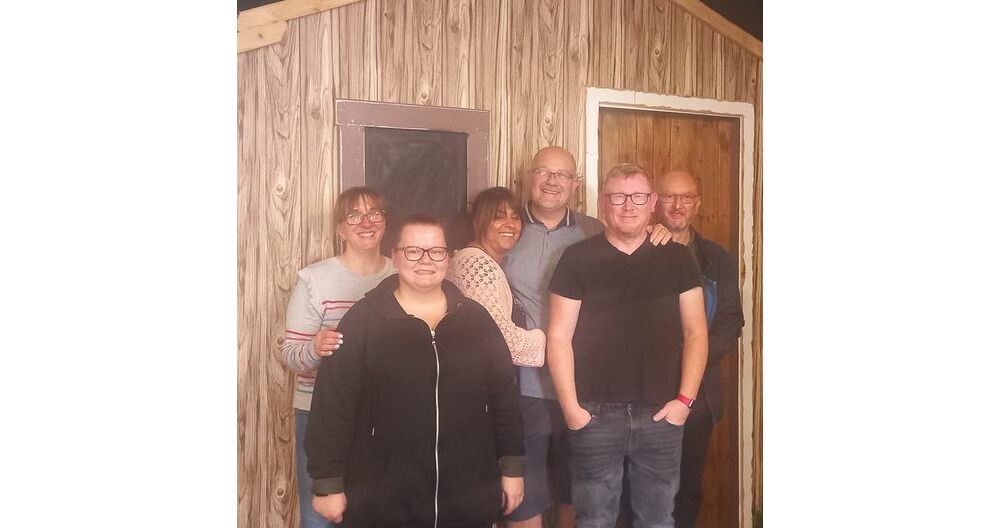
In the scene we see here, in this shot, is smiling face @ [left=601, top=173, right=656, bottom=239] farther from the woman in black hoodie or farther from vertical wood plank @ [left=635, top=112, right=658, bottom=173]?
the woman in black hoodie

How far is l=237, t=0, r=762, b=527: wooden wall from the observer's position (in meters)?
1.74

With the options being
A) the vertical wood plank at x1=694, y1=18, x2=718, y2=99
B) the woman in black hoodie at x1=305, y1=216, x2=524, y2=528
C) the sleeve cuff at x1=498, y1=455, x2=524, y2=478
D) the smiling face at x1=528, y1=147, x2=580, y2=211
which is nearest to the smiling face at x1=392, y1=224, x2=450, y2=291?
the woman in black hoodie at x1=305, y1=216, x2=524, y2=528

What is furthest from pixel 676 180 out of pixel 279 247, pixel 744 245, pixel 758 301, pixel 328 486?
pixel 328 486

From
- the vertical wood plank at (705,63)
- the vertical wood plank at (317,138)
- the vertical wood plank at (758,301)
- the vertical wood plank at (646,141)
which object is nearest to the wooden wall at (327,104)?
the vertical wood plank at (317,138)

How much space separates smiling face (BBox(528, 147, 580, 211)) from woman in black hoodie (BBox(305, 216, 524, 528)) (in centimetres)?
22

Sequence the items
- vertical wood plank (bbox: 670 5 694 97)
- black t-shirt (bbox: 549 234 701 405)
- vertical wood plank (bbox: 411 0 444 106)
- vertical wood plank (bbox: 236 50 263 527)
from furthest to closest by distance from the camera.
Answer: vertical wood plank (bbox: 670 5 694 97) < black t-shirt (bbox: 549 234 701 405) < vertical wood plank (bbox: 411 0 444 106) < vertical wood plank (bbox: 236 50 263 527)

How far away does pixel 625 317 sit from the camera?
196 centimetres

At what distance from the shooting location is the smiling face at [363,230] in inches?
69.5

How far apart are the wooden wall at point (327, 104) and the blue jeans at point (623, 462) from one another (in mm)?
442

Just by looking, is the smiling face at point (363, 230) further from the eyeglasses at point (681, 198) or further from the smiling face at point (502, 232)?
the eyeglasses at point (681, 198)

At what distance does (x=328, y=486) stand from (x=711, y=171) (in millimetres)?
991
